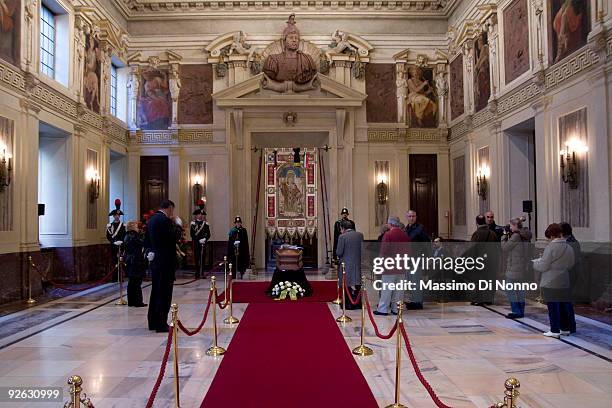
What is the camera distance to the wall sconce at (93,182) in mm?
14438

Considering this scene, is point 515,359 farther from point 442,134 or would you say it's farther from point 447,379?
point 442,134

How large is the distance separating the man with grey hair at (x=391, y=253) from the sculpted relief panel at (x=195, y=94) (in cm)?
1033

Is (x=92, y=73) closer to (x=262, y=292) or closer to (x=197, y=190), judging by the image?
(x=197, y=190)

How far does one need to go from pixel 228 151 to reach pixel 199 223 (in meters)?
2.72

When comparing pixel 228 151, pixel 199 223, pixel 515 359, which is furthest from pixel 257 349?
pixel 228 151

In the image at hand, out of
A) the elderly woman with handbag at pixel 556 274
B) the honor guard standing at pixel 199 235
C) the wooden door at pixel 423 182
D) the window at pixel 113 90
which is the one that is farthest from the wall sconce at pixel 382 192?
the elderly woman with handbag at pixel 556 274

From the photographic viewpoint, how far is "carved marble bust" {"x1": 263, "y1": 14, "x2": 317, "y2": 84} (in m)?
17.1

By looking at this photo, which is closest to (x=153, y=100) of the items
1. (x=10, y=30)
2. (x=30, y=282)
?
(x=10, y=30)

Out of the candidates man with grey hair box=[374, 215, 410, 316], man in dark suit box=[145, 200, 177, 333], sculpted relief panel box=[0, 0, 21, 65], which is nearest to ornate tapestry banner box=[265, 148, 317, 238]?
sculpted relief panel box=[0, 0, 21, 65]

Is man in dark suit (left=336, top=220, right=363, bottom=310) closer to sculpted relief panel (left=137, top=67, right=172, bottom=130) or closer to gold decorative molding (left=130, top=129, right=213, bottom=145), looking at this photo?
gold decorative molding (left=130, top=129, right=213, bottom=145)

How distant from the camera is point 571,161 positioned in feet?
33.4

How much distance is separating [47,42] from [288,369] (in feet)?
36.1

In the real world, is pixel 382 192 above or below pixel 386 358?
above

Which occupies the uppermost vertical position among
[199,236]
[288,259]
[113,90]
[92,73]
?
[113,90]
